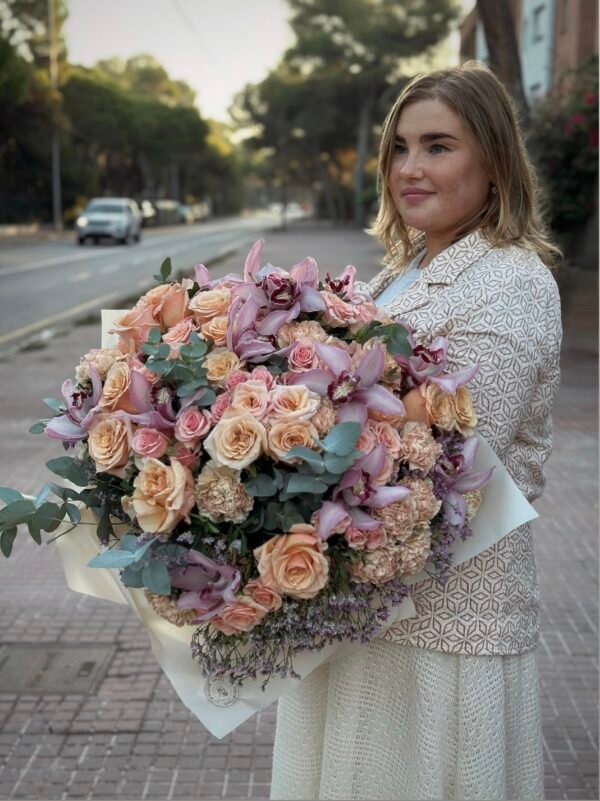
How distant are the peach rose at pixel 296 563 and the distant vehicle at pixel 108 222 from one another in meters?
37.1

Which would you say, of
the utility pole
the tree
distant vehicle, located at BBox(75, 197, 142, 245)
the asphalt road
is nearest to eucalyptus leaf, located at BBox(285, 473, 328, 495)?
the asphalt road

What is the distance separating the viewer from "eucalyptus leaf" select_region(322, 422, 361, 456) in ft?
5.80

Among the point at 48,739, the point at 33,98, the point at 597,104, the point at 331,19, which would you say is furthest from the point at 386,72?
the point at 48,739

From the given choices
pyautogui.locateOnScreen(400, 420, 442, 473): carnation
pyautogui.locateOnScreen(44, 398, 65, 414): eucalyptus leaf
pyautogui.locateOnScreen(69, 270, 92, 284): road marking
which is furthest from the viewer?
pyautogui.locateOnScreen(69, 270, 92, 284): road marking

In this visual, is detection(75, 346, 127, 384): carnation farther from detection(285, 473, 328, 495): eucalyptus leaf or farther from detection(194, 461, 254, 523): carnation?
detection(285, 473, 328, 495): eucalyptus leaf

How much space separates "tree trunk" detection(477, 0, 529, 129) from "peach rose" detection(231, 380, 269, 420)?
12.1m

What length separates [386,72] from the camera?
5769 cm

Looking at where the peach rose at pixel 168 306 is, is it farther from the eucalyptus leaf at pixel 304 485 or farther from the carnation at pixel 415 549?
the carnation at pixel 415 549

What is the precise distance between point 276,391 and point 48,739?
238 centimetres

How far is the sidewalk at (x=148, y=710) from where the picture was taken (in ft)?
11.4

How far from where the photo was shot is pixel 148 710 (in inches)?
157

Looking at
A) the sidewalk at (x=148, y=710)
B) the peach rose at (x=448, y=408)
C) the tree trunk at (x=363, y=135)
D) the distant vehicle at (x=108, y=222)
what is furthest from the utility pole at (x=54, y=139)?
the peach rose at (x=448, y=408)

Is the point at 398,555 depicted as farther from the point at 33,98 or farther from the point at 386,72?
the point at 386,72

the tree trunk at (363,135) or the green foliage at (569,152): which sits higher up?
the green foliage at (569,152)
